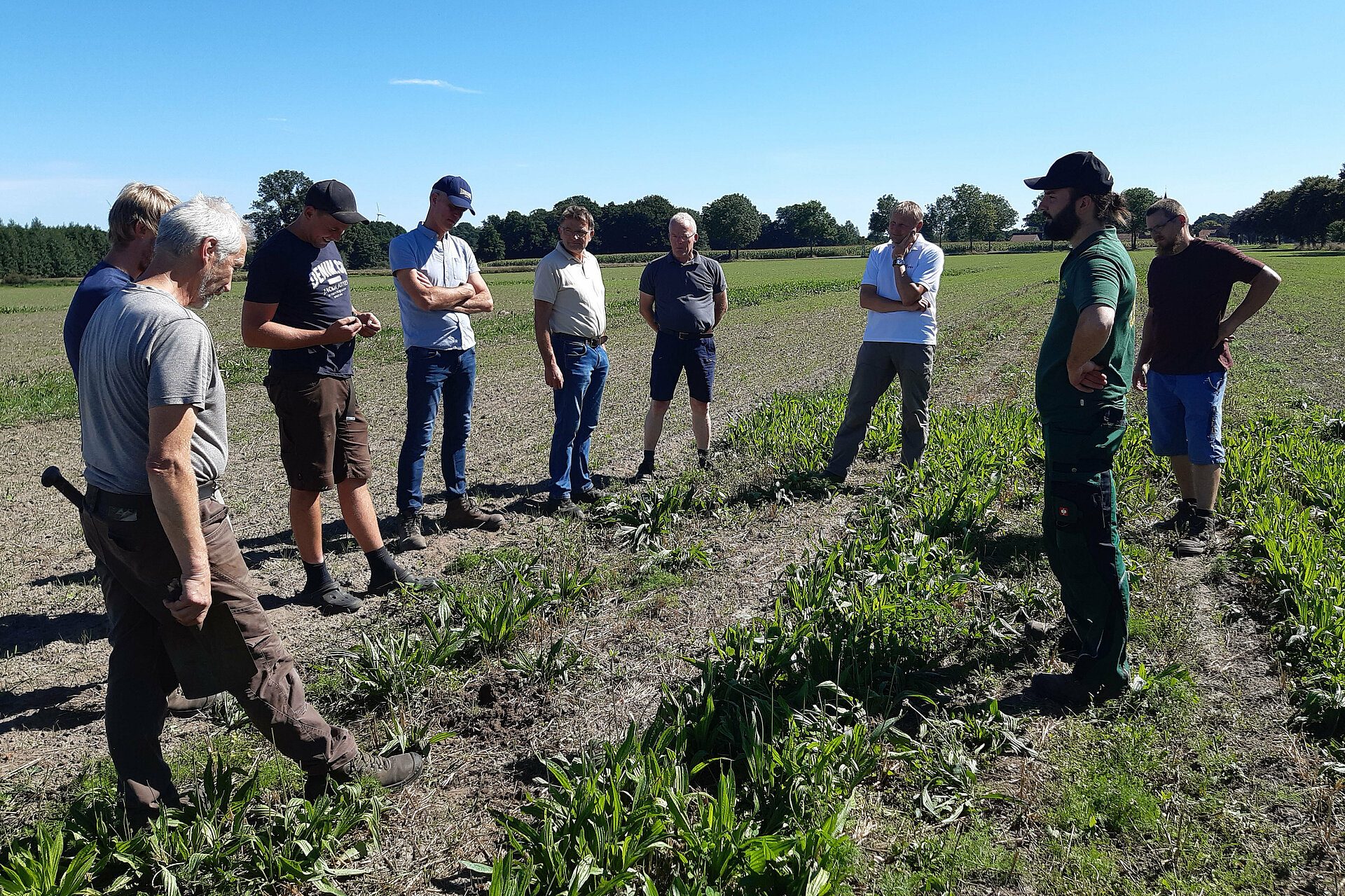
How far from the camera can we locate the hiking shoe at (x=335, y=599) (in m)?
4.53

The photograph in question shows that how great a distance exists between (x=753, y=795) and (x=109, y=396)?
257cm

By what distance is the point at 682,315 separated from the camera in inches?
267

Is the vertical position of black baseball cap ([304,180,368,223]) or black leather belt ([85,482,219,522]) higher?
black baseball cap ([304,180,368,223])

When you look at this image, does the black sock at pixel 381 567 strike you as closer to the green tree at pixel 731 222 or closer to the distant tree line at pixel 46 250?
the distant tree line at pixel 46 250

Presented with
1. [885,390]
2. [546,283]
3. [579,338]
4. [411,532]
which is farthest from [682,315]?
[411,532]

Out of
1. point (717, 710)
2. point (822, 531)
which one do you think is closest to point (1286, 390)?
point (822, 531)

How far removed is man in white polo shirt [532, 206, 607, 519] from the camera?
6066 millimetres

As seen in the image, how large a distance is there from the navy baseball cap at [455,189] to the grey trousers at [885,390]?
3.25 m

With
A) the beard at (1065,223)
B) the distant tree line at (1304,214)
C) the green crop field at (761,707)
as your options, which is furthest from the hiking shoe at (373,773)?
the distant tree line at (1304,214)

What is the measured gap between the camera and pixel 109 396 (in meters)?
2.36

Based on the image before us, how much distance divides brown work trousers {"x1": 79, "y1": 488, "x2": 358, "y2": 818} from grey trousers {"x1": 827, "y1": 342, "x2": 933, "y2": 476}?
16.0 feet

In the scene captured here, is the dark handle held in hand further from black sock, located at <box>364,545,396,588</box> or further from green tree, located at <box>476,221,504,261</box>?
green tree, located at <box>476,221,504,261</box>

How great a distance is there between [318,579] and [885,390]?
14.8 feet

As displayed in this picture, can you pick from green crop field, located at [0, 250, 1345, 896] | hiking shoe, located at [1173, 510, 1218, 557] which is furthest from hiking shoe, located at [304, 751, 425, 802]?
hiking shoe, located at [1173, 510, 1218, 557]
